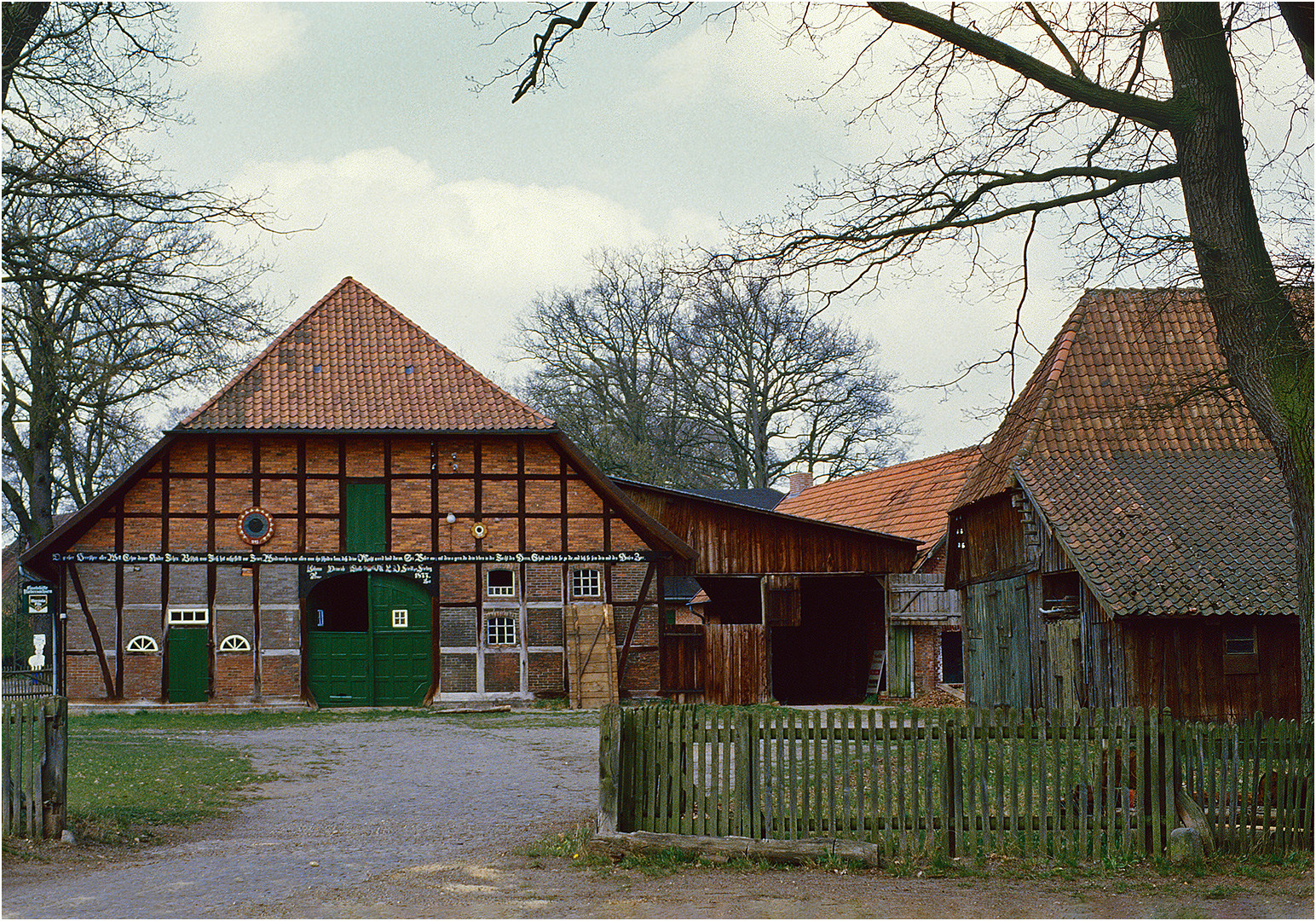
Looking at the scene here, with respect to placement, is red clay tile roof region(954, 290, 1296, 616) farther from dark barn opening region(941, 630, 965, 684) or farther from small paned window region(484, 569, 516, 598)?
small paned window region(484, 569, 516, 598)

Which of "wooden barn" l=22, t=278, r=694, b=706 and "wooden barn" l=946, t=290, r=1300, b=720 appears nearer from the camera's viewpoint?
"wooden barn" l=946, t=290, r=1300, b=720

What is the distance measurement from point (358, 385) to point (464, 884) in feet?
60.6

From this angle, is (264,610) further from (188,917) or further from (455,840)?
(188,917)

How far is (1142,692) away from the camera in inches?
722

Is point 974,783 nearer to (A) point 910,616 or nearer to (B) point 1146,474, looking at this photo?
(B) point 1146,474

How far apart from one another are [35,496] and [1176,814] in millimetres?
27496

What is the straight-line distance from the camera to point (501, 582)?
25094 millimetres

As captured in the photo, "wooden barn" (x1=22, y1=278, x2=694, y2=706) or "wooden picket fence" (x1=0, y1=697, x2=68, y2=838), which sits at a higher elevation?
"wooden barn" (x1=22, y1=278, x2=694, y2=706)

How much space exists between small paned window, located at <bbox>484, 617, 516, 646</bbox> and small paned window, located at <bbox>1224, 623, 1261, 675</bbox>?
41.4ft

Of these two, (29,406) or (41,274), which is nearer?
(41,274)

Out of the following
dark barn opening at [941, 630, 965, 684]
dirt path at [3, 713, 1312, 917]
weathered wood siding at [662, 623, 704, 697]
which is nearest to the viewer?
dirt path at [3, 713, 1312, 917]

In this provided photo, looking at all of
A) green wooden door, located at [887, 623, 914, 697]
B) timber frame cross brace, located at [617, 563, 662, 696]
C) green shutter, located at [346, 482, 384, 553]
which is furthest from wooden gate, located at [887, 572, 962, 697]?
green shutter, located at [346, 482, 384, 553]

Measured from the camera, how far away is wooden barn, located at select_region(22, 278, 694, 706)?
24.0 metres

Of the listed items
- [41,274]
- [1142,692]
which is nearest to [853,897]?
[41,274]
